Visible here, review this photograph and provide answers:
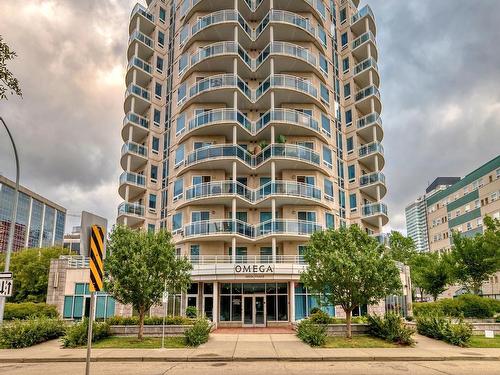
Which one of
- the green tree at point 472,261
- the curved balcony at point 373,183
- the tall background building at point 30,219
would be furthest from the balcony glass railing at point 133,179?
the tall background building at point 30,219

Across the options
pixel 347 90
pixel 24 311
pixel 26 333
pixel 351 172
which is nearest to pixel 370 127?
pixel 351 172

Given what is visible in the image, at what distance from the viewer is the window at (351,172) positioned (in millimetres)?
43344

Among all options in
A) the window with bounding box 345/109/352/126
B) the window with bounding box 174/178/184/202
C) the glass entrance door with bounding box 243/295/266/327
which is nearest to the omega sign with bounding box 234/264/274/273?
the glass entrance door with bounding box 243/295/266/327

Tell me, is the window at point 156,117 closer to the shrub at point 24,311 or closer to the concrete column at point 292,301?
the shrub at point 24,311

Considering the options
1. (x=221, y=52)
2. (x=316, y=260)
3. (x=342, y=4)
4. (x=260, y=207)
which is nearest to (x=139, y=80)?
(x=221, y=52)

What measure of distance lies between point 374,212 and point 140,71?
28.9m

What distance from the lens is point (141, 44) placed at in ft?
150

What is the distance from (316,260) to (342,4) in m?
38.4

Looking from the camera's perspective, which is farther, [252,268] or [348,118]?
[348,118]

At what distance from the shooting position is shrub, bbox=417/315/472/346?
2112 centimetres

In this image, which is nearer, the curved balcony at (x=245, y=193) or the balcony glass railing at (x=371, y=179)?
the curved balcony at (x=245, y=193)

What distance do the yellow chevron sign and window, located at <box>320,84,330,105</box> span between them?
118ft

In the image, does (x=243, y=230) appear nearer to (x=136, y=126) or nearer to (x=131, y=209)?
(x=131, y=209)

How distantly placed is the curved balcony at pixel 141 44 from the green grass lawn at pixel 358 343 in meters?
37.2
